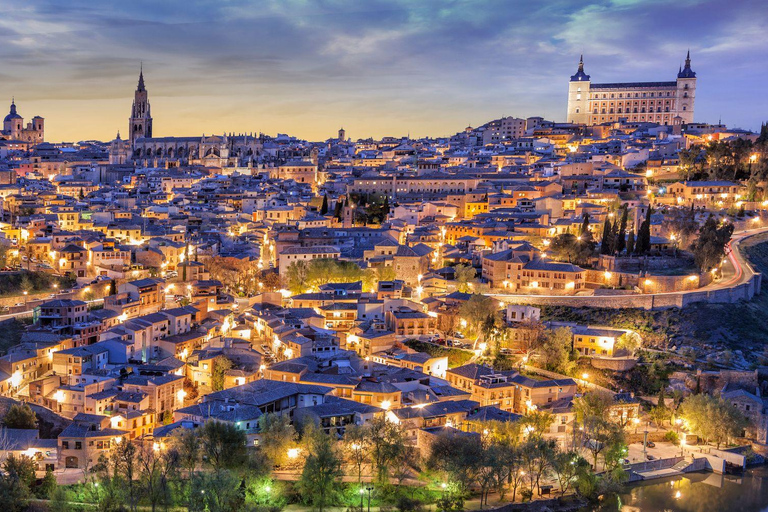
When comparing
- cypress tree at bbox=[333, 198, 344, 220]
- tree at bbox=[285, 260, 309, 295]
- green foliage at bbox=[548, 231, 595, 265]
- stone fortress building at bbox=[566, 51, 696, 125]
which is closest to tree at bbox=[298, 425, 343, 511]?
tree at bbox=[285, 260, 309, 295]

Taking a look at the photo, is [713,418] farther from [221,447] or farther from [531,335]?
[221,447]

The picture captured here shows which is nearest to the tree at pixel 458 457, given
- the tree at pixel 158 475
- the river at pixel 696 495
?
the river at pixel 696 495

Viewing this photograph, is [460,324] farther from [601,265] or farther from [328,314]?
[601,265]

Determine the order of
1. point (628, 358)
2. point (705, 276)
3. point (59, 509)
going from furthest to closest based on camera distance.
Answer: point (705, 276), point (628, 358), point (59, 509)

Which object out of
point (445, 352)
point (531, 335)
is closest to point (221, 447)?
point (445, 352)

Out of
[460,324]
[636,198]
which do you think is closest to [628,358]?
[460,324]
